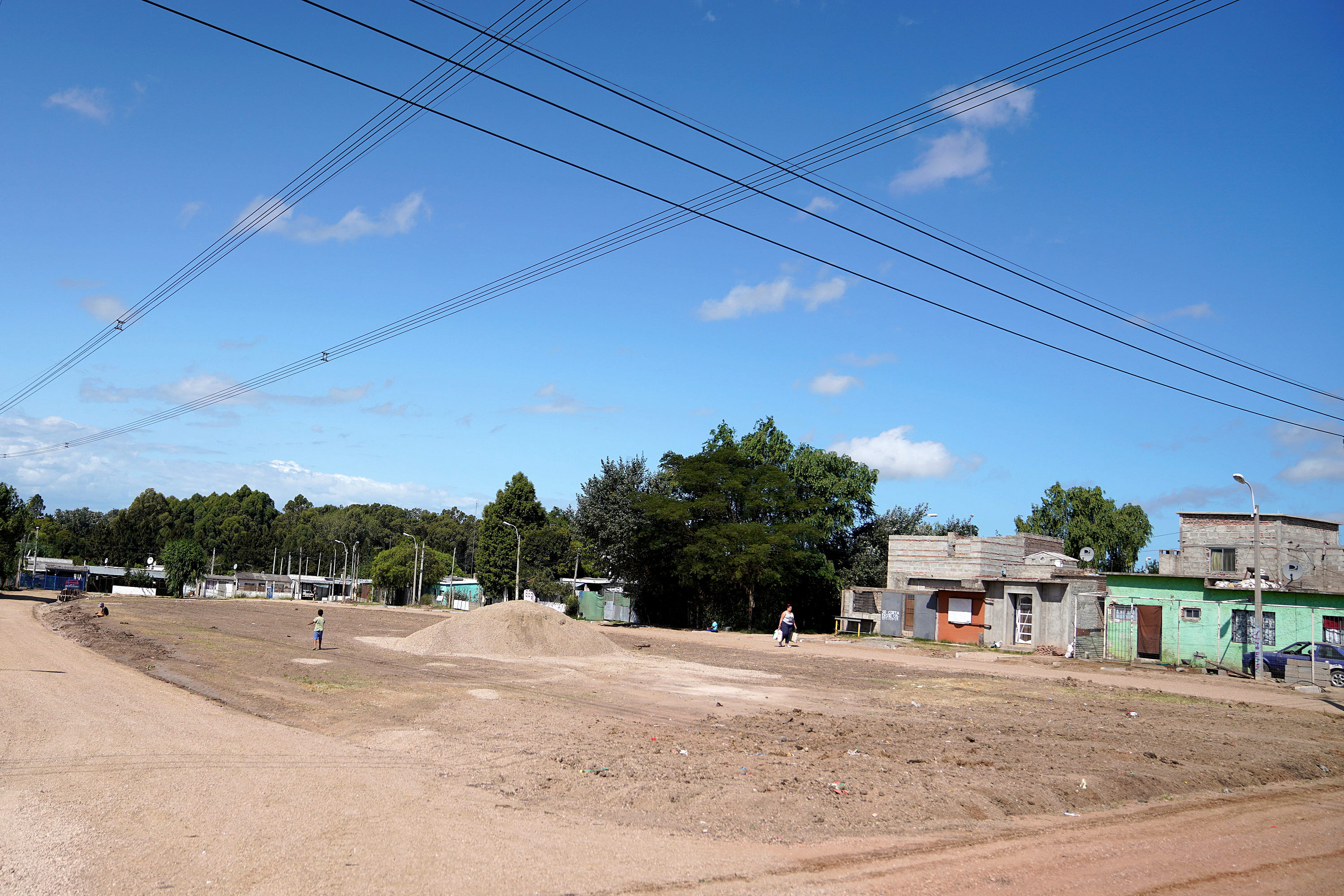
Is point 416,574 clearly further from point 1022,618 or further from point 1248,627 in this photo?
point 1248,627

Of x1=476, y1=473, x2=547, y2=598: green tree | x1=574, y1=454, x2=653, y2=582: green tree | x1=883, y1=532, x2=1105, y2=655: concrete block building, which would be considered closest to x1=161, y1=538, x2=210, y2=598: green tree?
x1=476, y1=473, x2=547, y2=598: green tree

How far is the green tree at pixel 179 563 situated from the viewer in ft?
322

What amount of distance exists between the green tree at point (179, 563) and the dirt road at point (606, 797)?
88.4 metres

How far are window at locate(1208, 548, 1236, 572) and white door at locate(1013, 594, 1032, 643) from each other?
71.9 feet

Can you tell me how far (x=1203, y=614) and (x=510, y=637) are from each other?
96.5 ft

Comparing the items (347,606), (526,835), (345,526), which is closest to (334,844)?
(526,835)

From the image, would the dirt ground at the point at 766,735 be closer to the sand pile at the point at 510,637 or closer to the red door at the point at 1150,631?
the sand pile at the point at 510,637

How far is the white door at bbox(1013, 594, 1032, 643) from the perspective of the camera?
45281mm

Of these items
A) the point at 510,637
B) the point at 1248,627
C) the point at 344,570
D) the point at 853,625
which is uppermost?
the point at 1248,627

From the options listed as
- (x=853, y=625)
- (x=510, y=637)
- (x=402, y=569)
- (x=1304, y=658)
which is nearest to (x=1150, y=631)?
(x=1304, y=658)

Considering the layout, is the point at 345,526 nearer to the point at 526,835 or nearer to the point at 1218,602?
the point at 1218,602

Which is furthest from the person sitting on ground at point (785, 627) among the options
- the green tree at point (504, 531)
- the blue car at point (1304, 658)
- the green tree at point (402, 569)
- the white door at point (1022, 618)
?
the green tree at point (402, 569)

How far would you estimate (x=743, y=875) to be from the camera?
25.9ft

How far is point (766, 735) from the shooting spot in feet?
51.8
